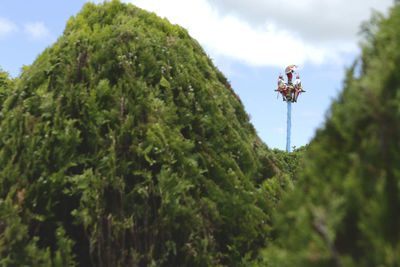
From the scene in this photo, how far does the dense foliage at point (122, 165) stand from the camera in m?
A: 3.48

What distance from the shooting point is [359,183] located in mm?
1771

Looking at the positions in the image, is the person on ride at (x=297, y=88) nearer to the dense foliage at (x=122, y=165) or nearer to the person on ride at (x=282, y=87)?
the person on ride at (x=282, y=87)

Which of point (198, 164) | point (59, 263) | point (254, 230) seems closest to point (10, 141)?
point (59, 263)

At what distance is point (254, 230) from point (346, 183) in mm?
2277

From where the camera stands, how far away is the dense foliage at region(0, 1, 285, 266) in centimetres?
348

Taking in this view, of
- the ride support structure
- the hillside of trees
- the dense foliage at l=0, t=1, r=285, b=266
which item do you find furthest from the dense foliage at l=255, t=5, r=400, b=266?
the ride support structure

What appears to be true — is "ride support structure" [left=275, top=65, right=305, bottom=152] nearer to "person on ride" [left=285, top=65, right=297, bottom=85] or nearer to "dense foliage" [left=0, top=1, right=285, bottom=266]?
"person on ride" [left=285, top=65, right=297, bottom=85]

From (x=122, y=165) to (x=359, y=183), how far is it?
7.46 feet

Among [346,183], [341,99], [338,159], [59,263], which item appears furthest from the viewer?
[59,263]

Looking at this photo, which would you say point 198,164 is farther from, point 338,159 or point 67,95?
point 338,159

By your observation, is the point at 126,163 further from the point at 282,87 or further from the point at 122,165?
the point at 282,87

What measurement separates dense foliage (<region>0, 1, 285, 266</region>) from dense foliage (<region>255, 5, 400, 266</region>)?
173cm

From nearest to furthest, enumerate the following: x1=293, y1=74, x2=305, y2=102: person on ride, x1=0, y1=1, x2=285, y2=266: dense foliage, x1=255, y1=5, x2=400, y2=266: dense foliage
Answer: x1=255, y1=5, x2=400, y2=266: dense foliage
x1=0, y1=1, x2=285, y2=266: dense foliage
x1=293, y1=74, x2=305, y2=102: person on ride

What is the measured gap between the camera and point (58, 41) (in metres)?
4.45
